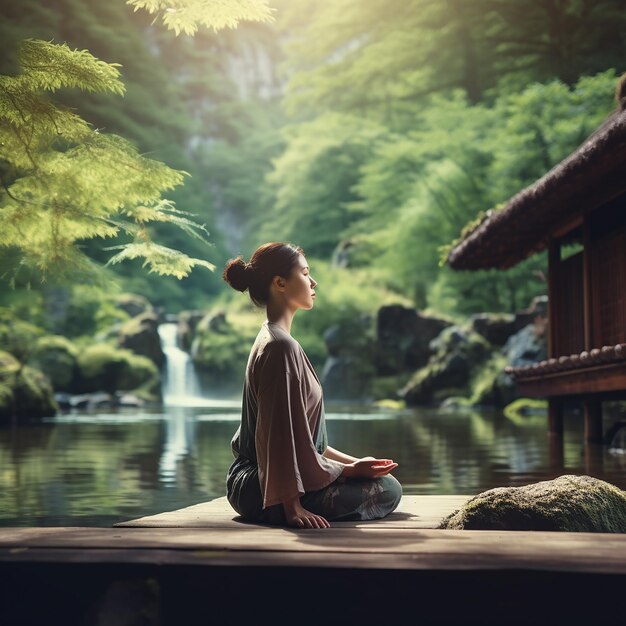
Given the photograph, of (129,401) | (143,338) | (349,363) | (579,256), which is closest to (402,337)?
(349,363)

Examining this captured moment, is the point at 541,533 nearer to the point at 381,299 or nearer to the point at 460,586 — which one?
the point at 460,586

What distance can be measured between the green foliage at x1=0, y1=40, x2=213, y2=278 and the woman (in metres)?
2.52

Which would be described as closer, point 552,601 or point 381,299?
point 552,601

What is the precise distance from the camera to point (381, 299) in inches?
1614

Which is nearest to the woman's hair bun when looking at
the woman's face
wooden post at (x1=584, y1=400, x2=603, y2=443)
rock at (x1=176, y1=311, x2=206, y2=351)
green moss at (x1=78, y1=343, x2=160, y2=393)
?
the woman's face

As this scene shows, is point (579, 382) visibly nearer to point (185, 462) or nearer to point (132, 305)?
point (185, 462)

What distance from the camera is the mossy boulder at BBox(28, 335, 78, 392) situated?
35094 millimetres

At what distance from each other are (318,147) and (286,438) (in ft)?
144

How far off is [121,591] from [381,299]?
37812 mm

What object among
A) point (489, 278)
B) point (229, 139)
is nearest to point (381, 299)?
point (489, 278)

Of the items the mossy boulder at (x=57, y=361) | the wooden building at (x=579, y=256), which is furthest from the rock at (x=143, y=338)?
the wooden building at (x=579, y=256)

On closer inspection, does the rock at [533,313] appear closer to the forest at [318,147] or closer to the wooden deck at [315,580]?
the forest at [318,147]

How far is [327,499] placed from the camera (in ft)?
14.9

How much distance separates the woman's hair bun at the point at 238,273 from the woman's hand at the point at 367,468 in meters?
1.03
